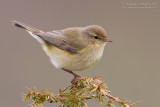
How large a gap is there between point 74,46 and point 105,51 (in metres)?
2.43

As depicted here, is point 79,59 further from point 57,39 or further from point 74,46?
point 57,39

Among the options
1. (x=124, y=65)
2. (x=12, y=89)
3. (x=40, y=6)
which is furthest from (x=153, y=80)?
(x=40, y=6)

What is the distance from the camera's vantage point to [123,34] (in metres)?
6.13

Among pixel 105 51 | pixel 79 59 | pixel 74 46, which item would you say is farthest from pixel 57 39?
pixel 105 51

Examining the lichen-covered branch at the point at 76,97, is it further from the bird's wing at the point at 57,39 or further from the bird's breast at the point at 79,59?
the bird's wing at the point at 57,39

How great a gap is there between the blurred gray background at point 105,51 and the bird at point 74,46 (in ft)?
4.35

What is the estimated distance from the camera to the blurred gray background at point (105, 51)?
4.73 metres

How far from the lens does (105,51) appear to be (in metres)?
5.78

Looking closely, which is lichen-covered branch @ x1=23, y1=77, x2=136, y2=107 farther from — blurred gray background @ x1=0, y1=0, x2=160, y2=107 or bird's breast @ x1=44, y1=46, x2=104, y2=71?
blurred gray background @ x1=0, y1=0, x2=160, y2=107

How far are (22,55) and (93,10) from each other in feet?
7.34

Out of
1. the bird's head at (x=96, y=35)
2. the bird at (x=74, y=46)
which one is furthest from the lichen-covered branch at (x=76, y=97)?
the bird's head at (x=96, y=35)

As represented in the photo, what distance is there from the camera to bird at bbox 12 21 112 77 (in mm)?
3283

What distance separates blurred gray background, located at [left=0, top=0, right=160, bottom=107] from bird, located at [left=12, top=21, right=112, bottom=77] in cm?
133

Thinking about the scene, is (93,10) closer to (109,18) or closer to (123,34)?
(109,18)
